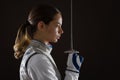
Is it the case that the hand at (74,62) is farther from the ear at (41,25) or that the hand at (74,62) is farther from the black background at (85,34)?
the black background at (85,34)

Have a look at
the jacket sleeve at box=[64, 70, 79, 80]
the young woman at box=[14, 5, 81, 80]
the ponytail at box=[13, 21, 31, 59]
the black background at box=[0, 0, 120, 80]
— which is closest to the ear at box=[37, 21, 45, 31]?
→ the young woman at box=[14, 5, 81, 80]

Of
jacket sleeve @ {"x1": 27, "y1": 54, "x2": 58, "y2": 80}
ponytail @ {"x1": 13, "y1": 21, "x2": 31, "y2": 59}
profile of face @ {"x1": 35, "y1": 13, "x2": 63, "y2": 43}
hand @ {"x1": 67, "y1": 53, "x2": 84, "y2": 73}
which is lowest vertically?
hand @ {"x1": 67, "y1": 53, "x2": 84, "y2": 73}

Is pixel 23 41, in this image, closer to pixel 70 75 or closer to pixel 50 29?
pixel 50 29

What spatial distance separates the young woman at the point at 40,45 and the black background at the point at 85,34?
3.63ft

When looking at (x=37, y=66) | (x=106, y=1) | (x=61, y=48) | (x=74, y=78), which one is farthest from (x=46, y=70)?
(x=106, y=1)

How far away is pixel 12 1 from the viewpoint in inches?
94.7

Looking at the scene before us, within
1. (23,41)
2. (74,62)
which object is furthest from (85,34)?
(23,41)

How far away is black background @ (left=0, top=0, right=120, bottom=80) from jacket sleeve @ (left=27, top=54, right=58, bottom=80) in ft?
4.51

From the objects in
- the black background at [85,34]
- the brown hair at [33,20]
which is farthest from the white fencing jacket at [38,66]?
the black background at [85,34]

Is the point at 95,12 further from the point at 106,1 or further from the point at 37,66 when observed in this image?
the point at 37,66

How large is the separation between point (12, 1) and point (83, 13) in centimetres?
66

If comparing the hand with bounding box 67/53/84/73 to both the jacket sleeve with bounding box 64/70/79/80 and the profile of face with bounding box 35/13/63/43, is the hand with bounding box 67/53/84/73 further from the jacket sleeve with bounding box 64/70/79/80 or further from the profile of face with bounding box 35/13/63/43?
the profile of face with bounding box 35/13/63/43

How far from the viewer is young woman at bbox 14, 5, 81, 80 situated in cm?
102

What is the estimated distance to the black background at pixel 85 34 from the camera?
2398 millimetres
